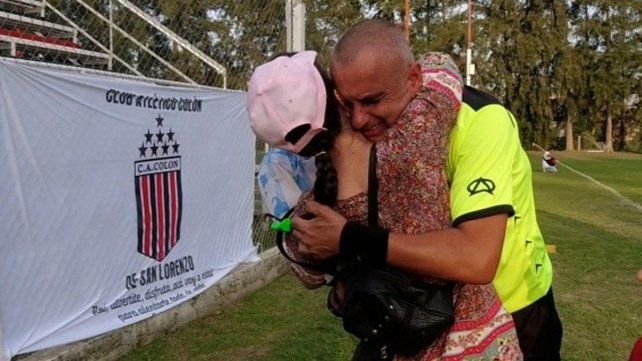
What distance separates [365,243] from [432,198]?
18 centimetres

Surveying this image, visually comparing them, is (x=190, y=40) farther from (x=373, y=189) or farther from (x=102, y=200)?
(x=373, y=189)

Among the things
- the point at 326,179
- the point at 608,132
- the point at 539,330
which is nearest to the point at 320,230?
the point at 326,179

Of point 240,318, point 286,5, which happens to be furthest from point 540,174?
point 240,318

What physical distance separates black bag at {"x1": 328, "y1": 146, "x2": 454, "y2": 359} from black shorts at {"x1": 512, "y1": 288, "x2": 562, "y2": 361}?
0.80m

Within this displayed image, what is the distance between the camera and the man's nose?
1591 millimetres

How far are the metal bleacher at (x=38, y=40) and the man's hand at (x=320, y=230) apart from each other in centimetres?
526

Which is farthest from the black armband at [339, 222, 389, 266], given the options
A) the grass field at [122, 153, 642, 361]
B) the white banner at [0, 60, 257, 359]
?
the grass field at [122, 153, 642, 361]

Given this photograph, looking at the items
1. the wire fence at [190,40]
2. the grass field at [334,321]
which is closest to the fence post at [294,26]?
the wire fence at [190,40]

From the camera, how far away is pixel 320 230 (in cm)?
162

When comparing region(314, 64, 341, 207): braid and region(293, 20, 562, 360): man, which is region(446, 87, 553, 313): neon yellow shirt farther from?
region(314, 64, 341, 207): braid

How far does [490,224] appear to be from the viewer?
1.56m

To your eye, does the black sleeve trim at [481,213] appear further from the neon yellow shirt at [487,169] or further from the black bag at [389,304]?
the black bag at [389,304]

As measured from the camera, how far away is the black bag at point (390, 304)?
5.04 feet

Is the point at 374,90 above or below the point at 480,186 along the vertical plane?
above
